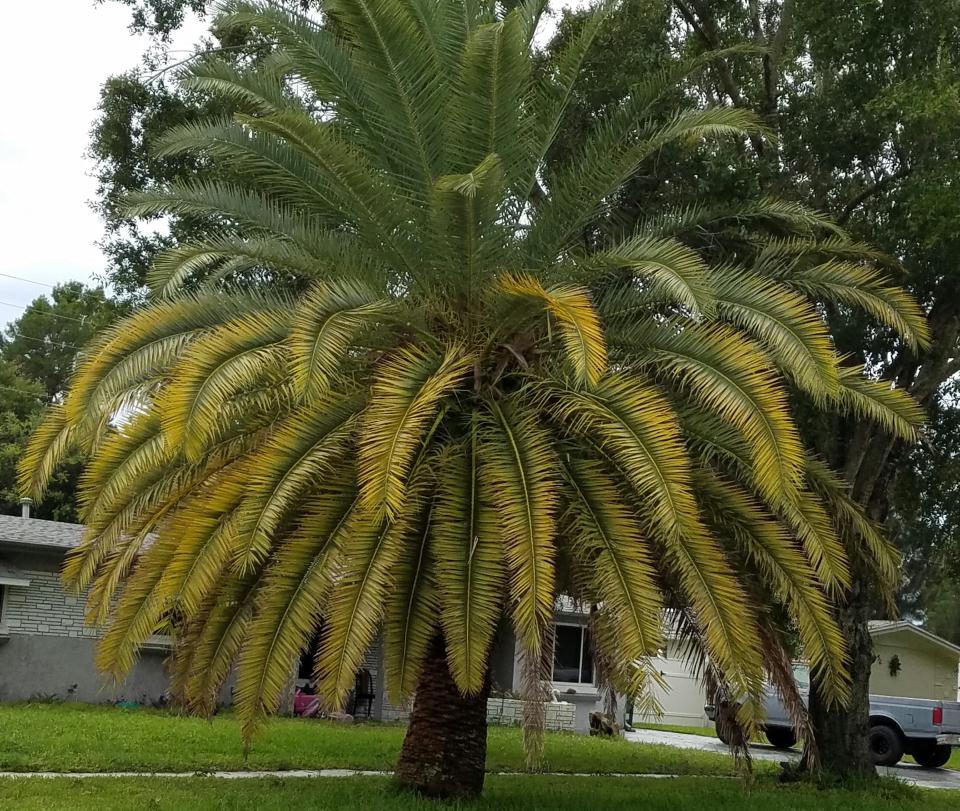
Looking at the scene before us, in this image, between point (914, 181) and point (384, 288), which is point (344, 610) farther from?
point (914, 181)

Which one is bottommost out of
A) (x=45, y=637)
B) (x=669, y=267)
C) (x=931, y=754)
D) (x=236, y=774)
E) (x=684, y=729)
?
(x=236, y=774)

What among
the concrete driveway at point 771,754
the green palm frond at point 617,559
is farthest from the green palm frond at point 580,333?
the concrete driveway at point 771,754

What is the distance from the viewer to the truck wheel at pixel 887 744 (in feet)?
65.6

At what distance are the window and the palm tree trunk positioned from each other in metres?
12.5

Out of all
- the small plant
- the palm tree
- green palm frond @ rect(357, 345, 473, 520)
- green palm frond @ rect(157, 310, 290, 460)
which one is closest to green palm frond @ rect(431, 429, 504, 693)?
the palm tree

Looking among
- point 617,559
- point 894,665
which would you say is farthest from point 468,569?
point 894,665

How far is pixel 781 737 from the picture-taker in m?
22.2

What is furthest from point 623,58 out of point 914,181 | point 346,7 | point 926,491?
point 926,491

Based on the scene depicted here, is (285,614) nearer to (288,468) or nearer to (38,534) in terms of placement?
(288,468)

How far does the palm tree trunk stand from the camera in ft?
31.8

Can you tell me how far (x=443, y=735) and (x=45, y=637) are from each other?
408 inches

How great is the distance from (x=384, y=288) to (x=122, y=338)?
2185 mm

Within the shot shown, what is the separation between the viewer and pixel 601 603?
8375 mm

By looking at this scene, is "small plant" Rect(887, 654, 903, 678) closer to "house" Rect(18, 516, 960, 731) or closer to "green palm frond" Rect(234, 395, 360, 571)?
"house" Rect(18, 516, 960, 731)
